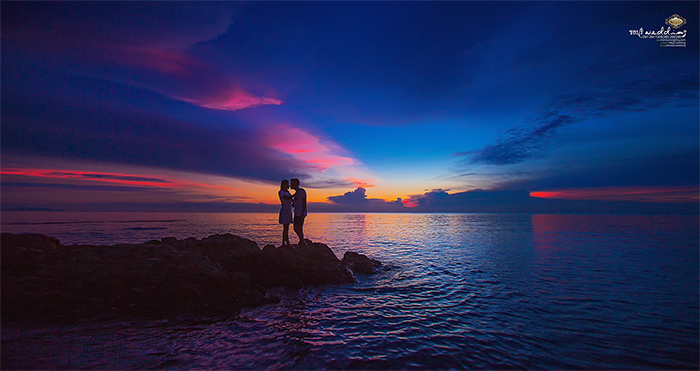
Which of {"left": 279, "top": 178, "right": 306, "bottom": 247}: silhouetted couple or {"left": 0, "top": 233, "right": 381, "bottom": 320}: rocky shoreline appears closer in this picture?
{"left": 0, "top": 233, "right": 381, "bottom": 320}: rocky shoreline

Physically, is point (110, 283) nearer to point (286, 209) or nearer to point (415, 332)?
point (286, 209)

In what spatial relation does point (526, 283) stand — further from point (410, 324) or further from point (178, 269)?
point (178, 269)

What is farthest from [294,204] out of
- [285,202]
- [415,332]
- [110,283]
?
[415,332]

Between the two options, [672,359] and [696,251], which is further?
[696,251]

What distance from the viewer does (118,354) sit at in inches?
258

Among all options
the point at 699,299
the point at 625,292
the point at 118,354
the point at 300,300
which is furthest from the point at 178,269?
the point at 699,299

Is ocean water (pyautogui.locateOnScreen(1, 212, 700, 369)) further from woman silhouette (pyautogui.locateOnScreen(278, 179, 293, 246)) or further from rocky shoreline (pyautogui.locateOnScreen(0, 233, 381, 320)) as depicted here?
woman silhouette (pyautogui.locateOnScreen(278, 179, 293, 246))

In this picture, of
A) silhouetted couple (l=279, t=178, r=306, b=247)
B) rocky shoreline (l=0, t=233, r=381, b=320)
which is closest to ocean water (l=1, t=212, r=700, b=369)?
rocky shoreline (l=0, t=233, r=381, b=320)

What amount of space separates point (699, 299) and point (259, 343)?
63.5 ft

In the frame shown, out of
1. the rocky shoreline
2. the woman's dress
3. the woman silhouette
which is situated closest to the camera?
the rocky shoreline

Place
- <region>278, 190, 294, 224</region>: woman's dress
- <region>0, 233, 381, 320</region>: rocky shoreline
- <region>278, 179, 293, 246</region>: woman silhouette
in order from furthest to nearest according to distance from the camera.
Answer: <region>278, 190, 294, 224</region>: woman's dress, <region>278, 179, 293, 246</region>: woman silhouette, <region>0, 233, 381, 320</region>: rocky shoreline

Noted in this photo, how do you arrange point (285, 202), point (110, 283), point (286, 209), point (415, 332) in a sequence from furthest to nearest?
point (286, 209)
point (285, 202)
point (110, 283)
point (415, 332)

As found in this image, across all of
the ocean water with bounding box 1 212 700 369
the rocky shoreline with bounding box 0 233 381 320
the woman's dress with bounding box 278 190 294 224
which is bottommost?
the ocean water with bounding box 1 212 700 369

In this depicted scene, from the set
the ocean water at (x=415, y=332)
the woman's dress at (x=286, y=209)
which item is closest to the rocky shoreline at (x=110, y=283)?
the ocean water at (x=415, y=332)
